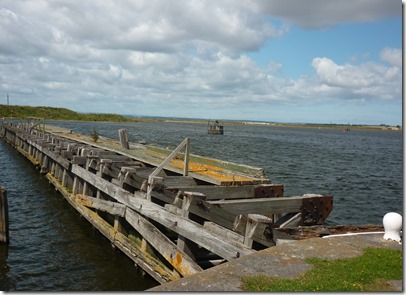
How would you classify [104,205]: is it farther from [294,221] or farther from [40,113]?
[40,113]

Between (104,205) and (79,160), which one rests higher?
(79,160)

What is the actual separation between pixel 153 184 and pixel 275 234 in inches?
150

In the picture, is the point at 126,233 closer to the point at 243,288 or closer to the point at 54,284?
the point at 54,284

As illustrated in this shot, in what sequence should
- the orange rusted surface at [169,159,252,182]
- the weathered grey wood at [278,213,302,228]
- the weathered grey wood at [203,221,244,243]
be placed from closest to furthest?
the weathered grey wood at [203,221,244,243]
the weathered grey wood at [278,213,302,228]
the orange rusted surface at [169,159,252,182]

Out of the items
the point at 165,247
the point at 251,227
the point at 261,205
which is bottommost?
the point at 165,247

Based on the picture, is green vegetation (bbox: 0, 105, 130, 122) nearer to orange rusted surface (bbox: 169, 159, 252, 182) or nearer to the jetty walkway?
orange rusted surface (bbox: 169, 159, 252, 182)

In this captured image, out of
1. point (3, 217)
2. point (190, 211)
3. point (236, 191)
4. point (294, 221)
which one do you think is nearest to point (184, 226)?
point (190, 211)

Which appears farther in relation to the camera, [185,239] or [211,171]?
[211,171]

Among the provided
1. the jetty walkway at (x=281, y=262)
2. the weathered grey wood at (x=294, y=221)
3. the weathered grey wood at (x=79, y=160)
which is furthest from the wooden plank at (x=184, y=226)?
the weathered grey wood at (x=79, y=160)

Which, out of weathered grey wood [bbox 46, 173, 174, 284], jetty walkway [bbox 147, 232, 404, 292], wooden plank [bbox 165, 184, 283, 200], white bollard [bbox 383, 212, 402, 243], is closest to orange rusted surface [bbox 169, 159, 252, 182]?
wooden plank [bbox 165, 184, 283, 200]

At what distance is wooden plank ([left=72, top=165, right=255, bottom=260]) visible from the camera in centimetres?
655

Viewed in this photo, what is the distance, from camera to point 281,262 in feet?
18.5

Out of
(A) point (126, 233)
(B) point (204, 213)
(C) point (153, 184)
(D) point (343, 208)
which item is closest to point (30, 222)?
(A) point (126, 233)

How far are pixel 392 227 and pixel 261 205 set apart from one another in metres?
3.07
